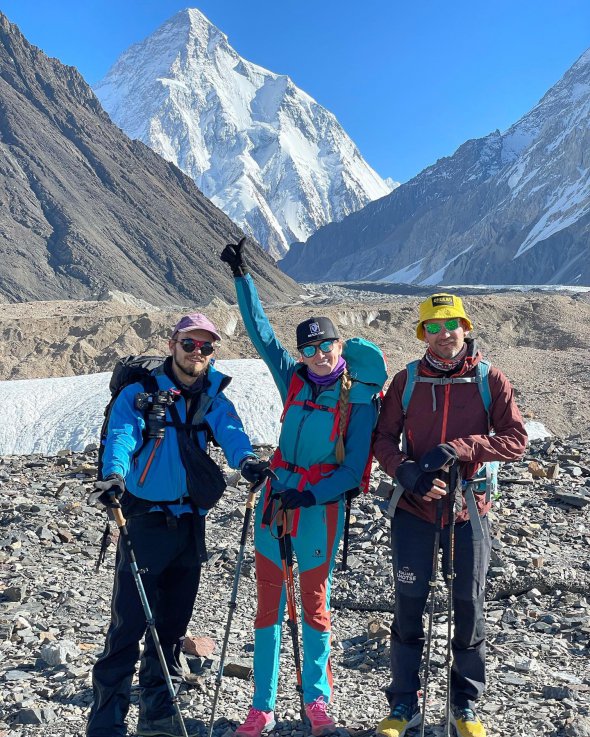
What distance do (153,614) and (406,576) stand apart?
59.7 inches

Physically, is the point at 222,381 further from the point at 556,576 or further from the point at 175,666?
the point at 556,576

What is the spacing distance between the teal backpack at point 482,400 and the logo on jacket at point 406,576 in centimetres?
42

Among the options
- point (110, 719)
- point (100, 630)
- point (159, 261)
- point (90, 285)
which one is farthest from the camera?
point (159, 261)

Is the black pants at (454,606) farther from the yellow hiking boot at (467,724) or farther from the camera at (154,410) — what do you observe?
the camera at (154,410)

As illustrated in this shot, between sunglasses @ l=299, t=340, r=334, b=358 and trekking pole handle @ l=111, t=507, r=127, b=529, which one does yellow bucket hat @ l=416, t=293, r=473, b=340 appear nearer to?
sunglasses @ l=299, t=340, r=334, b=358

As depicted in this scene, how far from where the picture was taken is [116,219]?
8881cm

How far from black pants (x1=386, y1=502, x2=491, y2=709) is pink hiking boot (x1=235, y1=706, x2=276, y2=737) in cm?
72

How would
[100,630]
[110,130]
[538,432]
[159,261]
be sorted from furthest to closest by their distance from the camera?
[110,130], [159,261], [538,432], [100,630]

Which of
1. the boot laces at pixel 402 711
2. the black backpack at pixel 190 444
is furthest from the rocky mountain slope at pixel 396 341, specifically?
the black backpack at pixel 190 444

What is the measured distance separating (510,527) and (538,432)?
892cm

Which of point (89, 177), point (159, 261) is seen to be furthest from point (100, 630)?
point (89, 177)

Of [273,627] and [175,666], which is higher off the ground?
[273,627]

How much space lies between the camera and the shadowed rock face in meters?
74.9

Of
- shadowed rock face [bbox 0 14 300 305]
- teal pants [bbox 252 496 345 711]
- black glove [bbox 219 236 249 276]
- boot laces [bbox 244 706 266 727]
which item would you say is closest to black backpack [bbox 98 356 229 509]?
teal pants [bbox 252 496 345 711]
